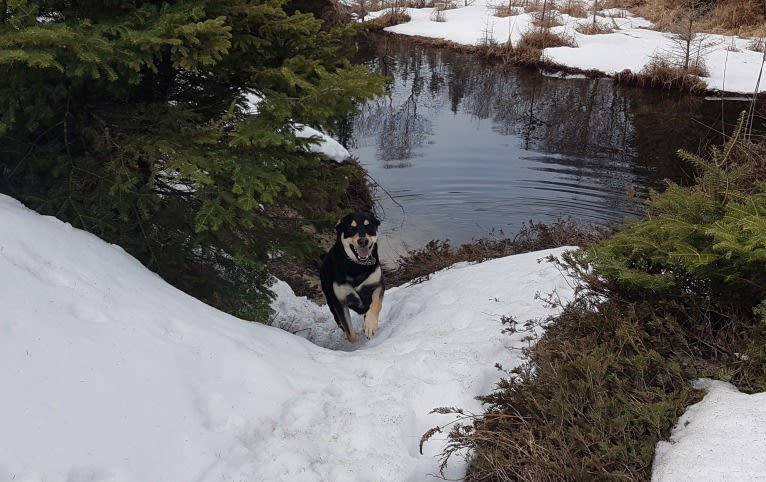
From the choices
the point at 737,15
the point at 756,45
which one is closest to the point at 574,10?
the point at 737,15

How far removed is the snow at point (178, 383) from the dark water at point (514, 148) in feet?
19.9

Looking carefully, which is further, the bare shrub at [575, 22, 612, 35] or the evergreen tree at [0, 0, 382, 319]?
the bare shrub at [575, 22, 612, 35]

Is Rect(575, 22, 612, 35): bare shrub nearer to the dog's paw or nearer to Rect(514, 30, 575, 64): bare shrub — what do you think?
Rect(514, 30, 575, 64): bare shrub

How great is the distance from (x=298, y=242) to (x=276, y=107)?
4.48 ft

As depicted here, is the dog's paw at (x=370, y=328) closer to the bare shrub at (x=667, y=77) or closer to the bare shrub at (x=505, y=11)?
the bare shrub at (x=667, y=77)

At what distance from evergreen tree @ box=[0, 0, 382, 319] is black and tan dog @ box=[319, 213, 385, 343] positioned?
658mm

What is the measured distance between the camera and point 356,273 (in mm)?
5812

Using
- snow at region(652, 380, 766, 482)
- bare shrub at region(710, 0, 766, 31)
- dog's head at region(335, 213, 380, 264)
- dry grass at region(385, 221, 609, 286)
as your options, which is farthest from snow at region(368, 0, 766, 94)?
snow at region(652, 380, 766, 482)

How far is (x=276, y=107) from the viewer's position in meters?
4.36

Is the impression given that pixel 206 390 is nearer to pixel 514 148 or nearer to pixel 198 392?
pixel 198 392

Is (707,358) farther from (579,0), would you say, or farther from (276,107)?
(579,0)

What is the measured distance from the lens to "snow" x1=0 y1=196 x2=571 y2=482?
7.93ft

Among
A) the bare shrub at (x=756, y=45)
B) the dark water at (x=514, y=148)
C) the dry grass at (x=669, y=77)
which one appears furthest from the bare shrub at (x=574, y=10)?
the dry grass at (x=669, y=77)

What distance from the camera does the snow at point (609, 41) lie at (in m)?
19.8
